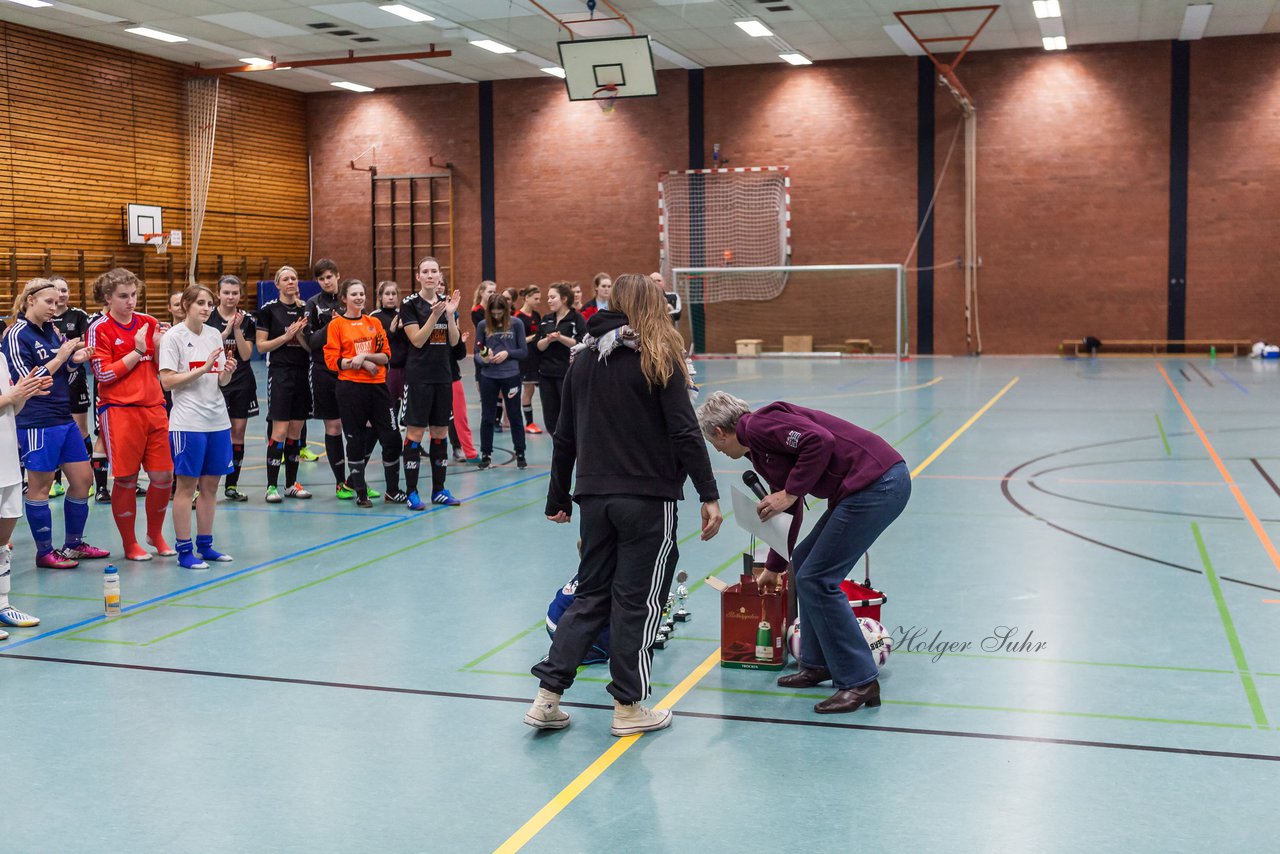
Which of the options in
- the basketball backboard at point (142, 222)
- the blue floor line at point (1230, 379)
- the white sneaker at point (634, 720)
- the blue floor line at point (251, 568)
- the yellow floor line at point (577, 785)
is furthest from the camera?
the basketball backboard at point (142, 222)

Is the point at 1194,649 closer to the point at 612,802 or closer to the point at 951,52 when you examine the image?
the point at 612,802

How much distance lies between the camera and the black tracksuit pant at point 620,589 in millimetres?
4758

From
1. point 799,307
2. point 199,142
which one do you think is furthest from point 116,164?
point 799,307

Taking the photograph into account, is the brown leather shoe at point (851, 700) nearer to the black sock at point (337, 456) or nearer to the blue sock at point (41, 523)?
the blue sock at point (41, 523)

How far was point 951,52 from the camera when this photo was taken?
26.9 m

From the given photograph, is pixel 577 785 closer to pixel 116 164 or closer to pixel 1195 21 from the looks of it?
pixel 1195 21

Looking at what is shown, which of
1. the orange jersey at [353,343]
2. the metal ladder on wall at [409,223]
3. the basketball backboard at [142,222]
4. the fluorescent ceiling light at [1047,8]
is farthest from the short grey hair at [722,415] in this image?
the metal ladder on wall at [409,223]

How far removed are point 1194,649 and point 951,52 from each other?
922 inches

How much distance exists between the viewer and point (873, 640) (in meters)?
5.59

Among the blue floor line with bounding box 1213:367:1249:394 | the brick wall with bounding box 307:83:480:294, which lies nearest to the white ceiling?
the brick wall with bounding box 307:83:480:294

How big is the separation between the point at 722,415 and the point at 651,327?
479 mm

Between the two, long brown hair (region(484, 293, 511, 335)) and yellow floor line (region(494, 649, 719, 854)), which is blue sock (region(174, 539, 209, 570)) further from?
long brown hair (region(484, 293, 511, 335))

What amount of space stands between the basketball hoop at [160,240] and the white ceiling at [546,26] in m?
3.98

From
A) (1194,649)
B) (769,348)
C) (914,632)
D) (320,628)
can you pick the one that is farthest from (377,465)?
(769,348)
